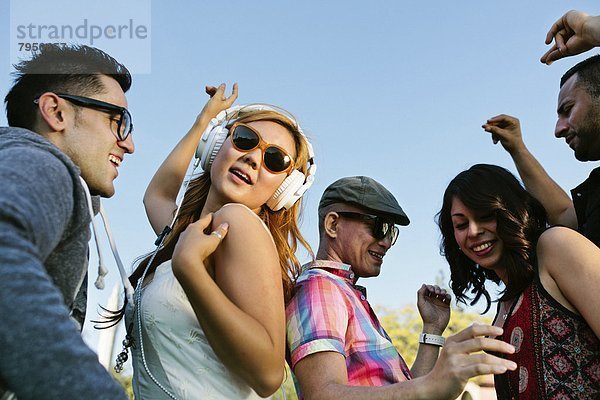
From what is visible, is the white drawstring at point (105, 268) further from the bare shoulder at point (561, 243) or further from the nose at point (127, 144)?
the bare shoulder at point (561, 243)

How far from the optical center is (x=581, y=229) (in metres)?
3.57

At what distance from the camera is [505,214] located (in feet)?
10.8

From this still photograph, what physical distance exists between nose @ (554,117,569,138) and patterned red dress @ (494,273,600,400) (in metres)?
1.33

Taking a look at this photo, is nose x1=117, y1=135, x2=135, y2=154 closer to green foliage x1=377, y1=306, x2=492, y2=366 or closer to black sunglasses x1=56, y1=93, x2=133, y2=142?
black sunglasses x1=56, y1=93, x2=133, y2=142

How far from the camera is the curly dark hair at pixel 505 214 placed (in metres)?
3.18

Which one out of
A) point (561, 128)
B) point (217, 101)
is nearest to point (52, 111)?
point (217, 101)

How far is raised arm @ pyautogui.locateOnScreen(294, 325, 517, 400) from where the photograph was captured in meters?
2.27

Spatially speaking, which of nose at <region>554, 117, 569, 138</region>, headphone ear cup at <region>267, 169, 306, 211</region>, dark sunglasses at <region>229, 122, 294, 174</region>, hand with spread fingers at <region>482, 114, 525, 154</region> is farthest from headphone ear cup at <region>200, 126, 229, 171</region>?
nose at <region>554, 117, 569, 138</region>

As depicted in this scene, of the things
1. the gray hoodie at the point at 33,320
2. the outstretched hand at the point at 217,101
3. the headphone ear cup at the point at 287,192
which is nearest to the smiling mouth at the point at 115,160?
the headphone ear cup at the point at 287,192

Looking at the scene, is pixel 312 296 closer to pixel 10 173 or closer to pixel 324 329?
pixel 324 329

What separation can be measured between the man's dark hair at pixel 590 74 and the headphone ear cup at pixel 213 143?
2.25 metres

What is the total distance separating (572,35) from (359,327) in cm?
194

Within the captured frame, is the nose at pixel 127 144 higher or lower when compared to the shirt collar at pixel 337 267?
higher

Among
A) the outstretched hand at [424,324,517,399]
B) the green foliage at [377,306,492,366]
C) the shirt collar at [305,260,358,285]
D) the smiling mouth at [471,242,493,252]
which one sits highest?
the smiling mouth at [471,242,493,252]
